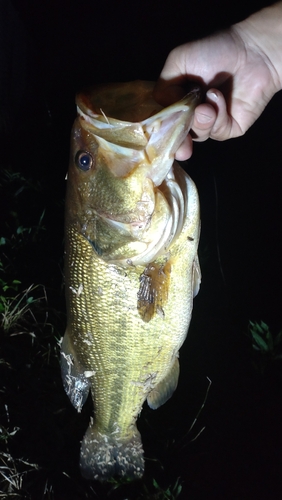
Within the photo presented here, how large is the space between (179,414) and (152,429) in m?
0.21

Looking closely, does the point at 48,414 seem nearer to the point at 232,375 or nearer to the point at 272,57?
the point at 232,375

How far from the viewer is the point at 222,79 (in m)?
1.78

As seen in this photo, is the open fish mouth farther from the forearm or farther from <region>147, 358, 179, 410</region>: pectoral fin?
<region>147, 358, 179, 410</region>: pectoral fin

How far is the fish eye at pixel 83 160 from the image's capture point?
1.37 m

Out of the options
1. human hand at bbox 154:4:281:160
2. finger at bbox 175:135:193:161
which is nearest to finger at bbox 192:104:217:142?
human hand at bbox 154:4:281:160

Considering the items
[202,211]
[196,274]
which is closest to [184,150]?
[196,274]

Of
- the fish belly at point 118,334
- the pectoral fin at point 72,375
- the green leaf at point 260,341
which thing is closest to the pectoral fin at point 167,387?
the fish belly at point 118,334

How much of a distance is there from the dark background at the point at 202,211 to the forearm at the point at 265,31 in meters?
0.34

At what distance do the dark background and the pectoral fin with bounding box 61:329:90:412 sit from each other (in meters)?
0.92

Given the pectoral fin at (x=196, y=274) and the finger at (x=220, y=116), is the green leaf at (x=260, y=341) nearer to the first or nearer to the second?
the pectoral fin at (x=196, y=274)

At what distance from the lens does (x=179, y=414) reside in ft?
8.77

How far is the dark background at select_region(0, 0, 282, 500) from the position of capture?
95.4 inches

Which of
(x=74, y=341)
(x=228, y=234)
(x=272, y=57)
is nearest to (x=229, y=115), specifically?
(x=272, y=57)

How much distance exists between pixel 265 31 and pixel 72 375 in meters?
1.86
